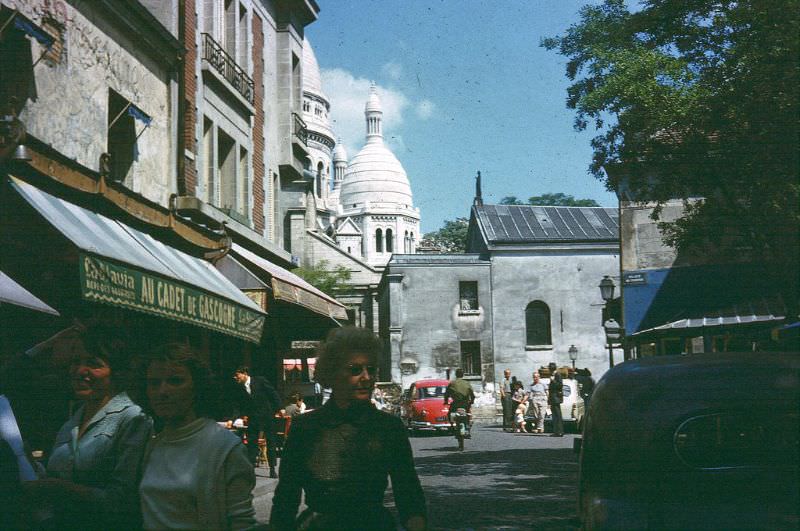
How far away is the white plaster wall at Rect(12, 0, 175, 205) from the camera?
39.4 feet

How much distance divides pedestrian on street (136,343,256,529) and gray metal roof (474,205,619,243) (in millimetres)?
47331

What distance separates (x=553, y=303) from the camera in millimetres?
50125

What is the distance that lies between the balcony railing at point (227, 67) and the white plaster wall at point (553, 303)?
96.9ft

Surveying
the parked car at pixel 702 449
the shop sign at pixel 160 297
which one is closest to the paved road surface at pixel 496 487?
the parked car at pixel 702 449

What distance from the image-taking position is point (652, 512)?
3.91 metres

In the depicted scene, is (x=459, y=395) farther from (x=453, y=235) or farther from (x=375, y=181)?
(x=375, y=181)

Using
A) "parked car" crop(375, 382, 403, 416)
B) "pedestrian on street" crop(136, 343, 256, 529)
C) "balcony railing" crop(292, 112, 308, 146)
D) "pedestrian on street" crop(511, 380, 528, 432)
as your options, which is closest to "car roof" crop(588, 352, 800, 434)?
"pedestrian on street" crop(136, 343, 256, 529)

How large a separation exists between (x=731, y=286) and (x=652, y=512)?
2541cm

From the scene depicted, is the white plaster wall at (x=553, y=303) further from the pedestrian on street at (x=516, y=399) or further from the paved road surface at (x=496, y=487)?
the paved road surface at (x=496, y=487)

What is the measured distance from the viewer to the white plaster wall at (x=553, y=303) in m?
49.4

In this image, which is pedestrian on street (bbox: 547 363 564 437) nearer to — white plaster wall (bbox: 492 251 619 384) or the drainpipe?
the drainpipe

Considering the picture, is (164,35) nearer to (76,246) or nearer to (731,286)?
(76,246)

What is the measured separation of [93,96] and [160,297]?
376 cm

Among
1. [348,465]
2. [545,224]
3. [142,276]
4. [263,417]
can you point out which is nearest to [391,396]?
[545,224]
